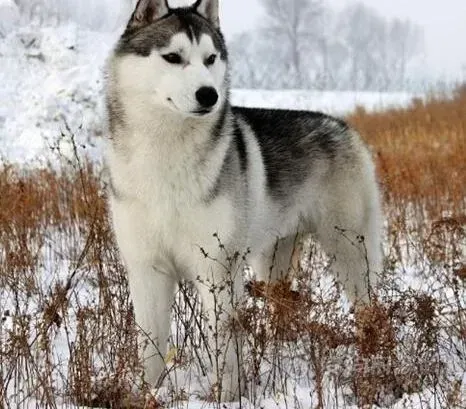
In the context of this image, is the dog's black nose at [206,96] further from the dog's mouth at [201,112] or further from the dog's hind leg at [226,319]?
the dog's hind leg at [226,319]

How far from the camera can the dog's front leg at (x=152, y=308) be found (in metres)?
3.52

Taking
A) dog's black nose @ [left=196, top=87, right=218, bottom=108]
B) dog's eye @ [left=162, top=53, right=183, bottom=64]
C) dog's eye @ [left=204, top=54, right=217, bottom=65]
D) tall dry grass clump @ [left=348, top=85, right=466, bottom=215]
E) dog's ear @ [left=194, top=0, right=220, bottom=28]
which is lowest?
dog's black nose @ [left=196, top=87, right=218, bottom=108]

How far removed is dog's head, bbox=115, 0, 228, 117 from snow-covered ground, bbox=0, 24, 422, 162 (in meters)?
9.24

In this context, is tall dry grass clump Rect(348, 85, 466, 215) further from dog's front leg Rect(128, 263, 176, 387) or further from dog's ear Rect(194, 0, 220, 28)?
dog's front leg Rect(128, 263, 176, 387)

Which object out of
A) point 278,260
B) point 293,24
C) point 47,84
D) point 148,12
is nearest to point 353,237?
point 278,260

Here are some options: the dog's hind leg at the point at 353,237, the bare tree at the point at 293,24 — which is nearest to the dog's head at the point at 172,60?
the dog's hind leg at the point at 353,237

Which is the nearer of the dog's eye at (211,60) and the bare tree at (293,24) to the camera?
the dog's eye at (211,60)

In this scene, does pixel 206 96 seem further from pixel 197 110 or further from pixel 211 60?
pixel 211 60

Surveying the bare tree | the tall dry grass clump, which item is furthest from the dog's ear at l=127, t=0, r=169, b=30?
the bare tree

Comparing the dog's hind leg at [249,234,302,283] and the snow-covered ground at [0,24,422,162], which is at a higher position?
the snow-covered ground at [0,24,422,162]

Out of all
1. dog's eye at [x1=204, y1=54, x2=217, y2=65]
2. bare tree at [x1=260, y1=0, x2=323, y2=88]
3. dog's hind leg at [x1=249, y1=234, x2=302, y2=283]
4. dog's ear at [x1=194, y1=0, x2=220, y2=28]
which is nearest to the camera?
dog's eye at [x1=204, y1=54, x2=217, y2=65]

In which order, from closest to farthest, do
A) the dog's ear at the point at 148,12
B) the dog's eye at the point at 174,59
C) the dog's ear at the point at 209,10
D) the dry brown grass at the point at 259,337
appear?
the dry brown grass at the point at 259,337
the dog's eye at the point at 174,59
the dog's ear at the point at 148,12
the dog's ear at the point at 209,10

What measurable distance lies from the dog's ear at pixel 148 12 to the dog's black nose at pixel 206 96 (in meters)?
0.59

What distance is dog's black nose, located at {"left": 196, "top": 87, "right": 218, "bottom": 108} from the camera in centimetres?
311
